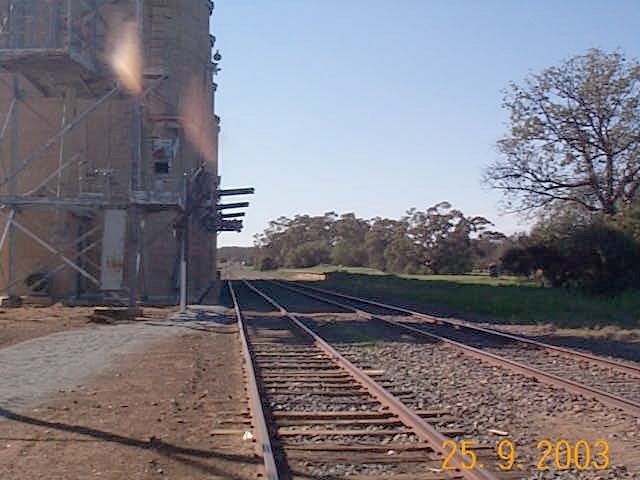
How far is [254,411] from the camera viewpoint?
338 inches

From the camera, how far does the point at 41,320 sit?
21812mm

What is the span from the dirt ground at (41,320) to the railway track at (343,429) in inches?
284

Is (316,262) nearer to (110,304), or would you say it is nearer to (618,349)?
(110,304)

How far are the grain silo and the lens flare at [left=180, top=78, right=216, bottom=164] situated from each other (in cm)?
31

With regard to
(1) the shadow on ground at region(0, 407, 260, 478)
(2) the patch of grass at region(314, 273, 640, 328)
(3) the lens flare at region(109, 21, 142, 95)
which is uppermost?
(3) the lens flare at region(109, 21, 142, 95)

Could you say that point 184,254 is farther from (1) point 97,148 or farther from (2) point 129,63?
(1) point 97,148

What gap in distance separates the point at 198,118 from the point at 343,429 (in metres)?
36.2

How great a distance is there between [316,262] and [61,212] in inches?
3795

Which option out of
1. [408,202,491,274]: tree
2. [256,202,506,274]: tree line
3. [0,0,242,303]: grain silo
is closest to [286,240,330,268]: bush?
[256,202,506,274]: tree line

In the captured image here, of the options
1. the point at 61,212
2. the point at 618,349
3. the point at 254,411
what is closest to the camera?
the point at 254,411

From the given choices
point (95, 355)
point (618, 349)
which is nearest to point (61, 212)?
point (95, 355)

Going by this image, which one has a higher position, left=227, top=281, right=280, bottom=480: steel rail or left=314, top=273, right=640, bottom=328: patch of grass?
left=314, top=273, right=640, bottom=328: patch of grass

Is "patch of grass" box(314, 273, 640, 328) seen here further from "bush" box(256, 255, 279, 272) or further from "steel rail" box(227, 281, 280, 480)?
"bush" box(256, 255, 279, 272)

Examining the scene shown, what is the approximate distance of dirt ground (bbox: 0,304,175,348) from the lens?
58.6 ft
